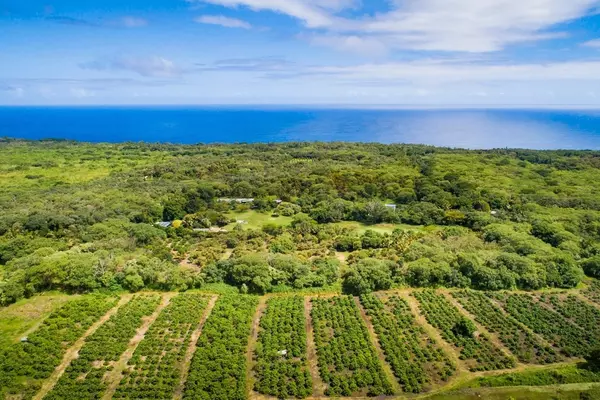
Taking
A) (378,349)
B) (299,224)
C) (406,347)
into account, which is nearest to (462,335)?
(406,347)

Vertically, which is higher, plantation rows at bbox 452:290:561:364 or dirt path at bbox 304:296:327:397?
plantation rows at bbox 452:290:561:364

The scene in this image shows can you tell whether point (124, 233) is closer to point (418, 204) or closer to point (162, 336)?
point (162, 336)

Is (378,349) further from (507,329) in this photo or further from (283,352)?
A: (507,329)

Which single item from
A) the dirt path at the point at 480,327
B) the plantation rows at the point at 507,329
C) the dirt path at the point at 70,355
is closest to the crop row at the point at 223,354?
the dirt path at the point at 70,355

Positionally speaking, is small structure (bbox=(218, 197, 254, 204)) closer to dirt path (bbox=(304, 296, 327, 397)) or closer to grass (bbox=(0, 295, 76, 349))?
grass (bbox=(0, 295, 76, 349))

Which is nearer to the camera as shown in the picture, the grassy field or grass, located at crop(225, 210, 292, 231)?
the grassy field

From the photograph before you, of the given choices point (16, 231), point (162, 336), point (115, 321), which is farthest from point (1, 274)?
point (162, 336)

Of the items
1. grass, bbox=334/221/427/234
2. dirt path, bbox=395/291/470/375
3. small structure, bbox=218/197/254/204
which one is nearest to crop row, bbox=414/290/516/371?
dirt path, bbox=395/291/470/375
